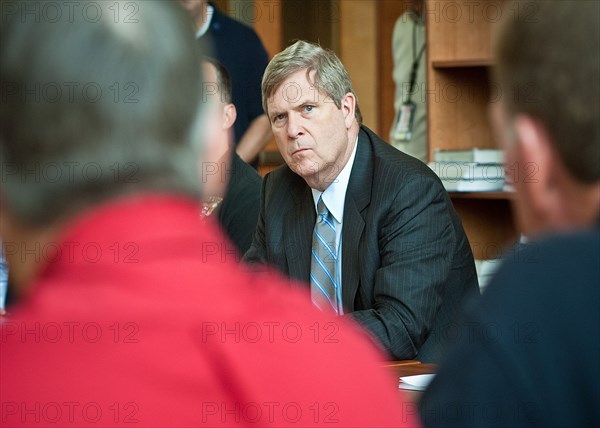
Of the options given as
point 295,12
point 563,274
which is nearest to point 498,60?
point 563,274

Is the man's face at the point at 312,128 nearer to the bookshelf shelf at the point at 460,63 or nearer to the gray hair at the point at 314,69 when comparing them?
the gray hair at the point at 314,69

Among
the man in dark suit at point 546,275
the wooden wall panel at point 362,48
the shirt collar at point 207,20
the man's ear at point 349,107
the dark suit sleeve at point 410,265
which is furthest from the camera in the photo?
the wooden wall panel at point 362,48

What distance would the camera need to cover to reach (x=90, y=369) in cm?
84

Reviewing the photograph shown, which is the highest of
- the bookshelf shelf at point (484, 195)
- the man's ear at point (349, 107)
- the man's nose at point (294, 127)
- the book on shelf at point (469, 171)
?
the man's ear at point (349, 107)

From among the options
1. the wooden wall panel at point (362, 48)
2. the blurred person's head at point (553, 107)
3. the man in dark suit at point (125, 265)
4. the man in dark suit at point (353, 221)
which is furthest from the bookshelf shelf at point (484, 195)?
the man in dark suit at point (125, 265)

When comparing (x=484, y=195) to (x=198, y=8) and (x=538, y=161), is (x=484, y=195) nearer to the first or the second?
(x=198, y=8)

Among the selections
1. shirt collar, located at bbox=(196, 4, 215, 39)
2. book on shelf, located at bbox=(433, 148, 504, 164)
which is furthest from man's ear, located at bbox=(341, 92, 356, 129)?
shirt collar, located at bbox=(196, 4, 215, 39)

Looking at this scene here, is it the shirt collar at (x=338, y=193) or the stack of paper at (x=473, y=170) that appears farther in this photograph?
the stack of paper at (x=473, y=170)

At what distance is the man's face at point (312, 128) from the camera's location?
3.03 meters

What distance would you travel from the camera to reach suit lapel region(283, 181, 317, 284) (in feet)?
9.73

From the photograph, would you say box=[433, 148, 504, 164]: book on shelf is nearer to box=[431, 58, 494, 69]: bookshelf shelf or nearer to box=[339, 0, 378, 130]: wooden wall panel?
box=[431, 58, 494, 69]: bookshelf shelf

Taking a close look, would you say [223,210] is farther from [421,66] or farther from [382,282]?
[421,66]

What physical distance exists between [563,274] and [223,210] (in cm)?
249

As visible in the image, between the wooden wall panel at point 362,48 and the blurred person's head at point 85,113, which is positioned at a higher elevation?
the wooden wall panel at point 362,48
